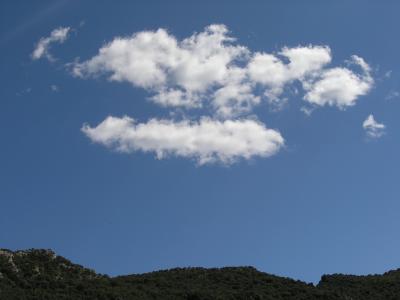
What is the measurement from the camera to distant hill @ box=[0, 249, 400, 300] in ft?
202

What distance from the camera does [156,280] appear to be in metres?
74.7

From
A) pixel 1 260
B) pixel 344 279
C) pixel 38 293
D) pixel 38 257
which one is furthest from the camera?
Answer: pixel 344 279

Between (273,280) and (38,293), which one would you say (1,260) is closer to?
(38,293)

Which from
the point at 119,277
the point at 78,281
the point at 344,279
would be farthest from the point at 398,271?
the point at 78,281

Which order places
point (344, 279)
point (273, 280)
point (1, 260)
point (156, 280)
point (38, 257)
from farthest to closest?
point (344, 279) < point (273, 280) < point (156, 280) < point (38, 257) < point (1, 260)

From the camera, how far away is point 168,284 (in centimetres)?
7362

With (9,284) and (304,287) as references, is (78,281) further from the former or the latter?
(304,287)

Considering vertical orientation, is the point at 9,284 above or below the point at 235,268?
below

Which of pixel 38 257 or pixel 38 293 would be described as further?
pixel 38 257

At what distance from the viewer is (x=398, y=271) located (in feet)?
319

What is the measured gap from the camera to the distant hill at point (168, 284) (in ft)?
202

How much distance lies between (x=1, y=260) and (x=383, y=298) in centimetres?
4420

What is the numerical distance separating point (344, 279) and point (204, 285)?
2238cm

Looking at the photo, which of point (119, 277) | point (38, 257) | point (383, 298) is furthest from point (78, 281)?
point (383, 298)
